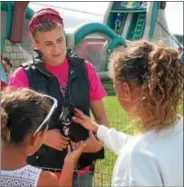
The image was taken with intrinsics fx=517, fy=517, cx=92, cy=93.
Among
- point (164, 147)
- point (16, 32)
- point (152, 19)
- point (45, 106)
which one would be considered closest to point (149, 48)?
point (164, 147)

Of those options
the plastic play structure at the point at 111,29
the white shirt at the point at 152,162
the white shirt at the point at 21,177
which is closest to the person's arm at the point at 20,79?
the white shirt at the point at 21,177

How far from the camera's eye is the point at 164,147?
1423mm

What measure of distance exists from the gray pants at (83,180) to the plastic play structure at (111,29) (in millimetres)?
8942

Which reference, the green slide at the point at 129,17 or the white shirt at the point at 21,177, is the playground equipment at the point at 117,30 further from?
the white shirt at the point at 21,177

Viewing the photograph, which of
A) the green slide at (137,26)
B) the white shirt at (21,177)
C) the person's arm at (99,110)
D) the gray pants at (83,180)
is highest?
the person's arm at (99,110)

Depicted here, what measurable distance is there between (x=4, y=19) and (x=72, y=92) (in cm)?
947

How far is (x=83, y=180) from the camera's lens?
2.22 metres

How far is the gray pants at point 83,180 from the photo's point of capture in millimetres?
2198

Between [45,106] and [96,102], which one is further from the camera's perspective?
[96,102]

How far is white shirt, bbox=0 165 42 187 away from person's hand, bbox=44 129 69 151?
1.11 ft

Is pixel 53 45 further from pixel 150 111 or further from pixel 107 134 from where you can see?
pixel 150 111

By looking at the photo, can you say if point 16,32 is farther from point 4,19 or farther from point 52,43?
point 52,43

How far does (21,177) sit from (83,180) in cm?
52

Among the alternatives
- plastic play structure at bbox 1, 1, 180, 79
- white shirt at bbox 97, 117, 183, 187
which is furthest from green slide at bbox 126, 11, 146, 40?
white shirt at bbox 97, 117, 183, 187
